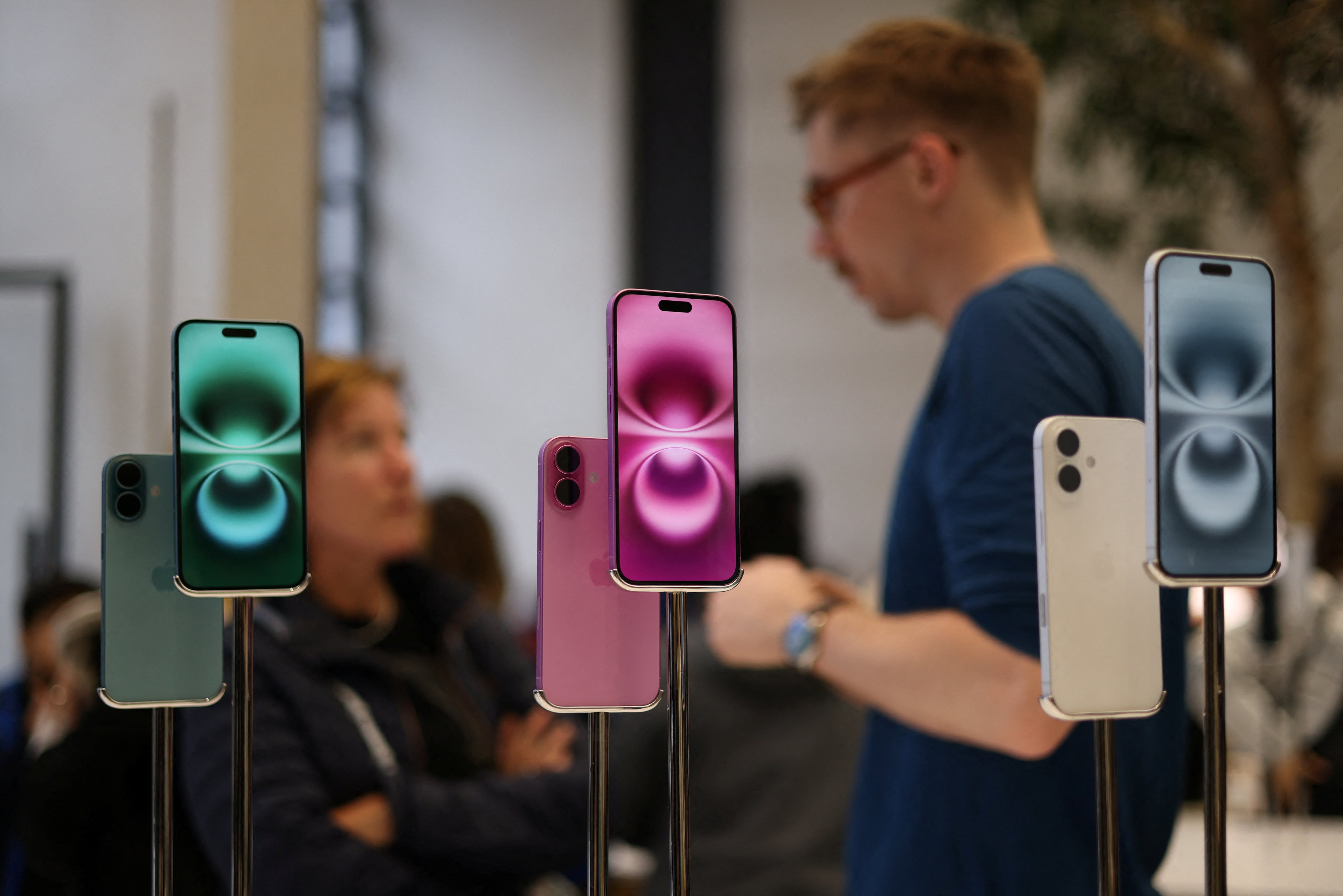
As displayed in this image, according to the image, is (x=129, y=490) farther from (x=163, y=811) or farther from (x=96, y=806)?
(x=96, y=806)

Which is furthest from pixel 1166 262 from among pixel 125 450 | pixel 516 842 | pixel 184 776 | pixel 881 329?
pixel 881 329

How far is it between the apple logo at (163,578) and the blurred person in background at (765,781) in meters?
1.32

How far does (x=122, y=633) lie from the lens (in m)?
0.64

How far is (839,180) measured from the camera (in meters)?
1.08

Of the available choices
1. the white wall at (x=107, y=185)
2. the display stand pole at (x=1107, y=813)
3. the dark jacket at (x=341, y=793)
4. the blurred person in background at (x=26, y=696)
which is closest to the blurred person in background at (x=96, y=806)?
the dark jacket at (x=341, y=793)

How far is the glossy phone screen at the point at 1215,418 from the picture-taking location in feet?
2.13

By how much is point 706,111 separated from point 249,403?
8.15 meters

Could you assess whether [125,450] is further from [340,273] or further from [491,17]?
[491,17]

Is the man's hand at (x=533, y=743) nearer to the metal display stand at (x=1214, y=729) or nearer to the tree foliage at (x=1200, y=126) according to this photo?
the metal display stand at (x=1214, y=729)

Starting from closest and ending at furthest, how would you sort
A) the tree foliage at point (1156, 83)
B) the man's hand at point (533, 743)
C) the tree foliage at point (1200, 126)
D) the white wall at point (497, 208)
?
the man's hand at point (533, 743)
the tree foliage at point (1200, 126)
the tree foliage at point (1156, 83)
the white wall at point (497, 208)

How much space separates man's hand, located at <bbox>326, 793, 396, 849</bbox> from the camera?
135 cm

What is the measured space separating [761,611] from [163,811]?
483 millimetres

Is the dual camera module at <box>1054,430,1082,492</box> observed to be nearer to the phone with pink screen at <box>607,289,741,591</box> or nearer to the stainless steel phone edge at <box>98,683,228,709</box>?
the phone with pink screen at <box>607,289,741,591</box>

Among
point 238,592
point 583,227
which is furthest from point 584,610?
point 583,227
